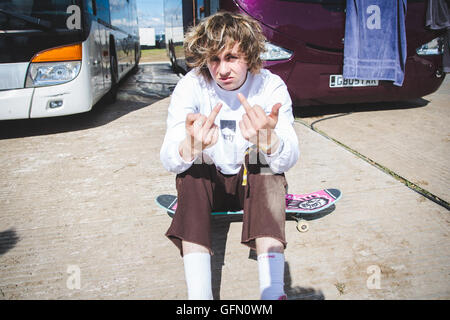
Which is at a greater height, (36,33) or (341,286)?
(36,33)

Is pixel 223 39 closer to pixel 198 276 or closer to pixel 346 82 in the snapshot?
pixel 198 276

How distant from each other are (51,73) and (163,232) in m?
2.48

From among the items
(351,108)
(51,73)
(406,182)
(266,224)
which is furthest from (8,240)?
(351,108)

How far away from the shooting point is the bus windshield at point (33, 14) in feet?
10.5

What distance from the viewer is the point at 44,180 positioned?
258 centimetres

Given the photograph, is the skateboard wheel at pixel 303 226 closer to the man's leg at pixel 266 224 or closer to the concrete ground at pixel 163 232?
the concrete ground at pixel 163 232

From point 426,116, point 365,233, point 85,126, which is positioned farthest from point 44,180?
point 426,116

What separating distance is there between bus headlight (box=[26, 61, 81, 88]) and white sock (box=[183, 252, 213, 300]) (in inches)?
116

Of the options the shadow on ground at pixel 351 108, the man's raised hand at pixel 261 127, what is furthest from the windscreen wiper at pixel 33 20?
the shadow on ground at pixel 351 108

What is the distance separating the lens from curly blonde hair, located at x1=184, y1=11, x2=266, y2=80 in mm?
1543

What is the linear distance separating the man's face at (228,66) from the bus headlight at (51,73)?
2.52 m

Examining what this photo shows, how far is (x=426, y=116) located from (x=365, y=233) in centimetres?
301
